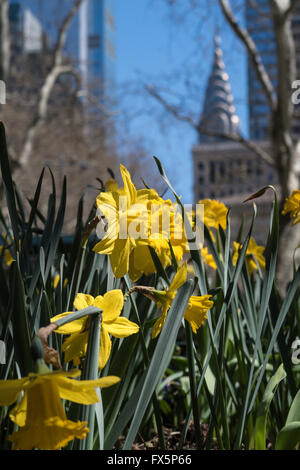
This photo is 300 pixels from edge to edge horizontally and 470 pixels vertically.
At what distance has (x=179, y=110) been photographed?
722 centimetres

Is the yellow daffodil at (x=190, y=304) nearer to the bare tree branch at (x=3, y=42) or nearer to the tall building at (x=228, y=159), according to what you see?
the tall building at (x=228, y=159)

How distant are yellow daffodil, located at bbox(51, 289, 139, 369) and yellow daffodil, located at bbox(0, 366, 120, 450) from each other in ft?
0.45

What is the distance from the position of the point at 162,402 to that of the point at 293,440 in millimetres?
763

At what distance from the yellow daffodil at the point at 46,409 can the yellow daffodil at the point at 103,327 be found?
138mm

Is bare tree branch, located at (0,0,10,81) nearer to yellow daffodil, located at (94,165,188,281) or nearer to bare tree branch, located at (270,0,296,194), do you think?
bare tree branch, located at (270,0,296,194)

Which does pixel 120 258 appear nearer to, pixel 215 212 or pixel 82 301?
pixel 82 301

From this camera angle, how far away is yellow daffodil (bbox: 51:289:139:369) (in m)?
0.64

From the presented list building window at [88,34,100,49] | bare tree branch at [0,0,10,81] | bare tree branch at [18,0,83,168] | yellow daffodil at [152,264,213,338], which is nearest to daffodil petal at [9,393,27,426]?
yellow daffodil at [152,264,213,338]

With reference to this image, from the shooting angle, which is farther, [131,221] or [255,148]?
[255,148]

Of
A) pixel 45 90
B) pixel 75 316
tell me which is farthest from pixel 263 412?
pixel 45 90

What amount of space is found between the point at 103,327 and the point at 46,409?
171mm
